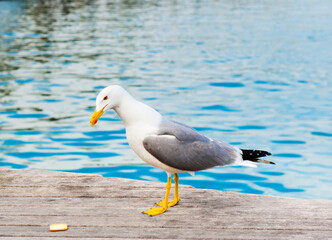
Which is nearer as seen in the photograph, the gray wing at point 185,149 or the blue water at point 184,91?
the gray wing at point 185,149

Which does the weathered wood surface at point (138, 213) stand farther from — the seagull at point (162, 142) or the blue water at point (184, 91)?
the blue water at point (184, 91)

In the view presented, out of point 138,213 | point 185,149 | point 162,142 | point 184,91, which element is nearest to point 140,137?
point 162,142

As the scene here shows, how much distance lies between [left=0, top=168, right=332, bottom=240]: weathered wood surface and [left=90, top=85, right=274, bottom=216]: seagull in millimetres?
297

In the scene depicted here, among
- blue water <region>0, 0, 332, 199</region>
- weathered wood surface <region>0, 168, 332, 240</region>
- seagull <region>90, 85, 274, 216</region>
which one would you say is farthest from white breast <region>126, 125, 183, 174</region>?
blue water <region>0, 0, 332, 199</region>

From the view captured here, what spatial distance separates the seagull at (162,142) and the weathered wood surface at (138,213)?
297 mm

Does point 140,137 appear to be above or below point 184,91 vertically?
above

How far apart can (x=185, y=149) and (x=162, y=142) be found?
22 centimetres

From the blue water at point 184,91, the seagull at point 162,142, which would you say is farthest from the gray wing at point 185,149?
the blue water at point 184,91

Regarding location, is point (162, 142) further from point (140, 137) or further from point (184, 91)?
point (184, 91)

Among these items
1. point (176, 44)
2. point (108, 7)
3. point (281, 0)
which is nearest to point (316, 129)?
point (176, 44)

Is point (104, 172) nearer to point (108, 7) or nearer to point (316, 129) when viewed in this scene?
point (316, 129)

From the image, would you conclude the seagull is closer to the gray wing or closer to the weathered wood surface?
the gray wing

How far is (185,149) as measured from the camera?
4543 mm

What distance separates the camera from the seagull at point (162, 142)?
4391mm
